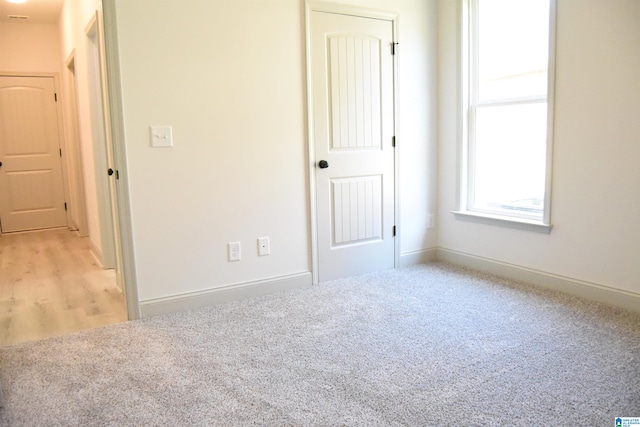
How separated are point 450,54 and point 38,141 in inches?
214

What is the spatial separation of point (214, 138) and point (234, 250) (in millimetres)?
790

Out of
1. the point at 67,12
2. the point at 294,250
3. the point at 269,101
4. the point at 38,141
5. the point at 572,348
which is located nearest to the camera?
the point at 572,348

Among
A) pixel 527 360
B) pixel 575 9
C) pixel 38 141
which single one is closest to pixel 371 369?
pixel 527 360

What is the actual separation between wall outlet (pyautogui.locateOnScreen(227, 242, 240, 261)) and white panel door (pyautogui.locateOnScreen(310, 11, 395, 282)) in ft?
2.18

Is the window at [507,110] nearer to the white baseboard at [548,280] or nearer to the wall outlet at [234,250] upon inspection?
the white baseboard at [548,280]

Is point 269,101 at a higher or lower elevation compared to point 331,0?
lower

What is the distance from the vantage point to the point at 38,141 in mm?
6711

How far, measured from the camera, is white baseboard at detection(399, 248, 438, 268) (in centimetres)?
440

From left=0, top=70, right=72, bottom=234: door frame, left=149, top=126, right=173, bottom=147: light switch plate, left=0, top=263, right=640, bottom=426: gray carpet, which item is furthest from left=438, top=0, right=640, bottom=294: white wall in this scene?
left=0, top=70, right=72, bottom=234: door frame

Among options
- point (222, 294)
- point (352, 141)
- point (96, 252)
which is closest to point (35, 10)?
point (96, 252)

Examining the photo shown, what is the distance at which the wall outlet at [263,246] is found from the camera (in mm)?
3658

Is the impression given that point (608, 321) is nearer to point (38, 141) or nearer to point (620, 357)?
point (620, 357)

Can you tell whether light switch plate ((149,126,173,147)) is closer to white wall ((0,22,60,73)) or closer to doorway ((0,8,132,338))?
doorway ((0,8,132,338))

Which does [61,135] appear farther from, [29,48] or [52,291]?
[52,291]
